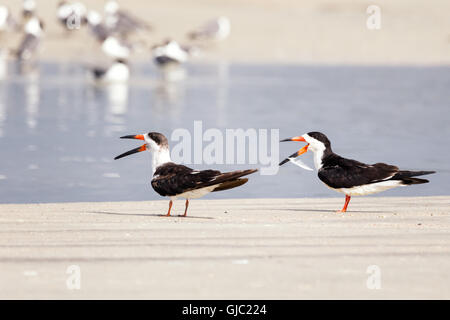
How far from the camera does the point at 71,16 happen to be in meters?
36.2

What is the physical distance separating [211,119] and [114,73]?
8801mm

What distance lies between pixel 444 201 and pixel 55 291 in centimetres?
480

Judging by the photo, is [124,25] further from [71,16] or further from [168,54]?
[168,54]

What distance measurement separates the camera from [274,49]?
3531cm

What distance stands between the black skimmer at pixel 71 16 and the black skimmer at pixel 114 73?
1171 cm

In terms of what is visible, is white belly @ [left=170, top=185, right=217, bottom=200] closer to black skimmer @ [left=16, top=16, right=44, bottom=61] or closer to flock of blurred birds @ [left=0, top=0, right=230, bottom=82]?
flock of blurred birds @ [left=0, top=0, right=230, bottom=82]

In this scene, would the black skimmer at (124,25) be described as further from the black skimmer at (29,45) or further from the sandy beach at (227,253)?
the sandy beach at (227,253)

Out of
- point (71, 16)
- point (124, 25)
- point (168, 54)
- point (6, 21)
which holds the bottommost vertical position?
point (168, 54)

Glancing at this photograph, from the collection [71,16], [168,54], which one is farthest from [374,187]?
[71,16]

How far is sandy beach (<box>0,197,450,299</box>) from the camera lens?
4.96m

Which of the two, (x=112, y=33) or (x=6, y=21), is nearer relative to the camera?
(x=112, y=33)

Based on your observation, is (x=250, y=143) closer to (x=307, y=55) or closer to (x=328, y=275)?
(x=328, y=275)

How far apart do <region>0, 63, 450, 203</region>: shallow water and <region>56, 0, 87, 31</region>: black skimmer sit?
7370 millimetres
